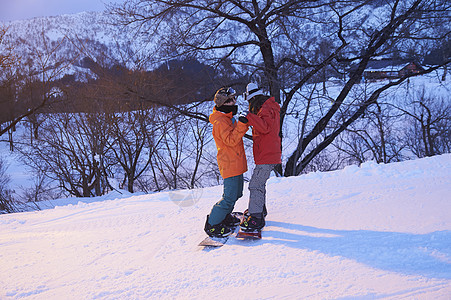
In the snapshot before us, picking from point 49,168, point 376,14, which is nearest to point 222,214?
point 376,14

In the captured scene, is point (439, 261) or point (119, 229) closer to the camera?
point (439, 261)

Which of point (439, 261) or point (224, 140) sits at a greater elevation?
point (224, 140)

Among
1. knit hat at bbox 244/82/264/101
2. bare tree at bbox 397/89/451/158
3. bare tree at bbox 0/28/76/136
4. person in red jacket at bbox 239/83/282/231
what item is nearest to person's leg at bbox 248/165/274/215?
person in red jacket at bbox 239/83/282/231

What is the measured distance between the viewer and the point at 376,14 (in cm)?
1013

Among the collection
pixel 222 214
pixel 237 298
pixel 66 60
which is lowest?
pixel 237 298

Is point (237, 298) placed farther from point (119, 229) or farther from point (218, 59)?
point (218, 59)

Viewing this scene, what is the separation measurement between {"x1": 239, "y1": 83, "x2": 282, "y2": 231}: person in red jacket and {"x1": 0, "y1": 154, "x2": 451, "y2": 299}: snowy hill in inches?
9.0

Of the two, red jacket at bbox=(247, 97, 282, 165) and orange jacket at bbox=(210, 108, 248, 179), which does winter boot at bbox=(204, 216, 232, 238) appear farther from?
red jacket at bbox=(247, 97, 282, 165)

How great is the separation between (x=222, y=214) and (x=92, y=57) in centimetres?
1015

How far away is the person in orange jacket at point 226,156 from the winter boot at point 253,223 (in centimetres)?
23

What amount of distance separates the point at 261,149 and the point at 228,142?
45cm

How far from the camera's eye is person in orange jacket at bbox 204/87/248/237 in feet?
10.8

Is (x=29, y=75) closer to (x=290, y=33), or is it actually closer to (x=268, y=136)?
(x=290, y=33)

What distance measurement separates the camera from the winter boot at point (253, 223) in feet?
11.0
